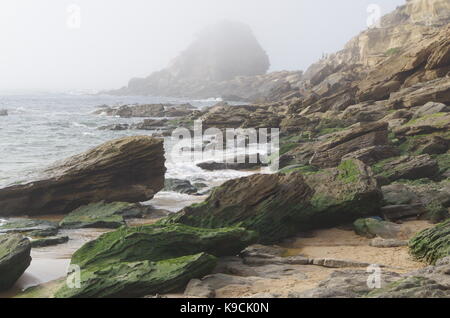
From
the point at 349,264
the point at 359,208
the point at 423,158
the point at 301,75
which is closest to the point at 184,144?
the point at 423,158

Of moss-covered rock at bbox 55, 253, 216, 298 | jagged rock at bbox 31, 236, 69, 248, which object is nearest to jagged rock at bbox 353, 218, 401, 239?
moss-covered rock at bbox 55, 253, 216, 298

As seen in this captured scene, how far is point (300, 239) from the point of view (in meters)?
13.0

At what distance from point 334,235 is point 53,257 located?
7.40 m

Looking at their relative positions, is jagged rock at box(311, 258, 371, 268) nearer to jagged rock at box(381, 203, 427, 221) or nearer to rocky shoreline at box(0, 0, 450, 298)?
rocky shoreline at box(0, 0, 450, 298)

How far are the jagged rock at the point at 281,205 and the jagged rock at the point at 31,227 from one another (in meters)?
4.01

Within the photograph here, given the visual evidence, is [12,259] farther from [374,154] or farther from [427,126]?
[427,126]

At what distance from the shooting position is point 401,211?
1409 cm

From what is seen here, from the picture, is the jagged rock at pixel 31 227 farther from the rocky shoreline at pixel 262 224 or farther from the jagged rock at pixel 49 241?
the jagged rock at pixel 49 241

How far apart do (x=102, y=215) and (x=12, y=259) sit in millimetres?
5951

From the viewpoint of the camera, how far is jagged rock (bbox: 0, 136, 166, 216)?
55.6ft

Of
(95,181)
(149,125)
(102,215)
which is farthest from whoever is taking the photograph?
(149,125)

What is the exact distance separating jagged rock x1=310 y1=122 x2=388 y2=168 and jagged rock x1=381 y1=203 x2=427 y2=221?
25.9 ft

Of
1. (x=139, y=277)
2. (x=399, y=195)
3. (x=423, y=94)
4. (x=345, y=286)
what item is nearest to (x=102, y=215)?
(x=139, y=277)
